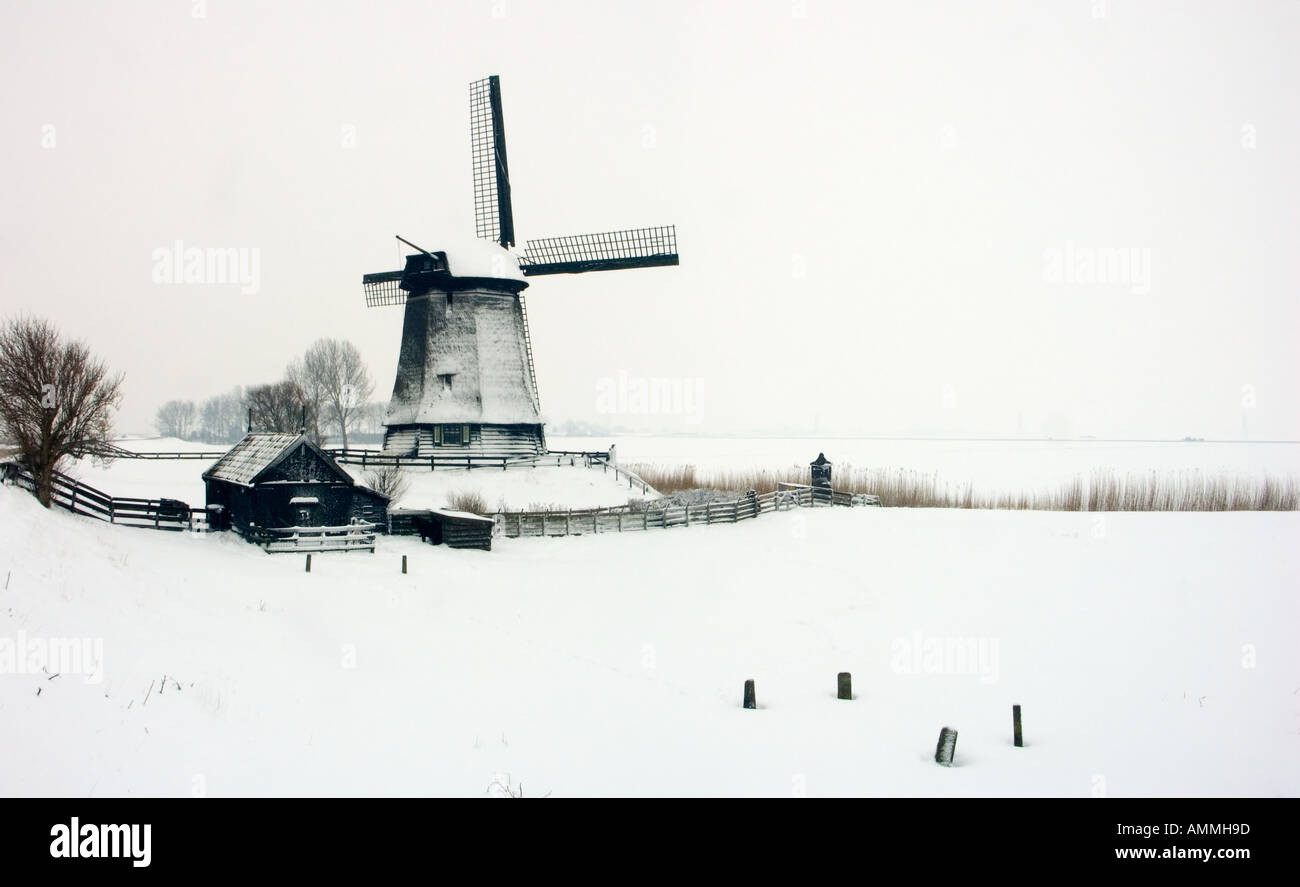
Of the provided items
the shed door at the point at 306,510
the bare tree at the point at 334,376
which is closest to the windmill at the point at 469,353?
the shed door at the point at 306,510

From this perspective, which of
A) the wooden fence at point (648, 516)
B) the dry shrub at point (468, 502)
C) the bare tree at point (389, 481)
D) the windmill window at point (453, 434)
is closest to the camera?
the wooden fence at point (648, 516)

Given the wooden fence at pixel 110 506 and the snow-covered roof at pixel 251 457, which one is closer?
the wooden fence at pixel 110 506

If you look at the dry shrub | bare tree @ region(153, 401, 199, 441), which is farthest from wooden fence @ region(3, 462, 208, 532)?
bare tree @ region(153, 401, 199, 441)

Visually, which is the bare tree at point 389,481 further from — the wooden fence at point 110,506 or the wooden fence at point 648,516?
the wooden fence at point 110,506

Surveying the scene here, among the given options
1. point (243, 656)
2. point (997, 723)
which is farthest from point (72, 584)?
point (997, 723)

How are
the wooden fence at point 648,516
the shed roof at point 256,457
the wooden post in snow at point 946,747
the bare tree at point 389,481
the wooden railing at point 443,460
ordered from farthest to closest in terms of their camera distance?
the wooden railing at point 443,460 < the bare tree at point 389,481 < the wooden fence at point 648,516 < the shed roof at point 256,457 < the wooden post in snow at point 946,747

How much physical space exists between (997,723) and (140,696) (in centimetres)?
1161

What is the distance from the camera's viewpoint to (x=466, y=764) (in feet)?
29.7

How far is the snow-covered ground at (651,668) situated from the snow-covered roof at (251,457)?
6.55 ft

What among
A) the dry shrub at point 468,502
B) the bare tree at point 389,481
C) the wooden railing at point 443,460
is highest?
the wooden railing at point 443,460

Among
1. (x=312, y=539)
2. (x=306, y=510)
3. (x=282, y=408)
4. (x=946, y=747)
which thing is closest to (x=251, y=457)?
(x=306, y=510)

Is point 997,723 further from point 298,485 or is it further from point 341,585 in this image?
point 298,485

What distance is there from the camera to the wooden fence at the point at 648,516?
26.3 meters

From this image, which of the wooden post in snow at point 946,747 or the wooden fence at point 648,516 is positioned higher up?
the wooden fence at point 648,516
